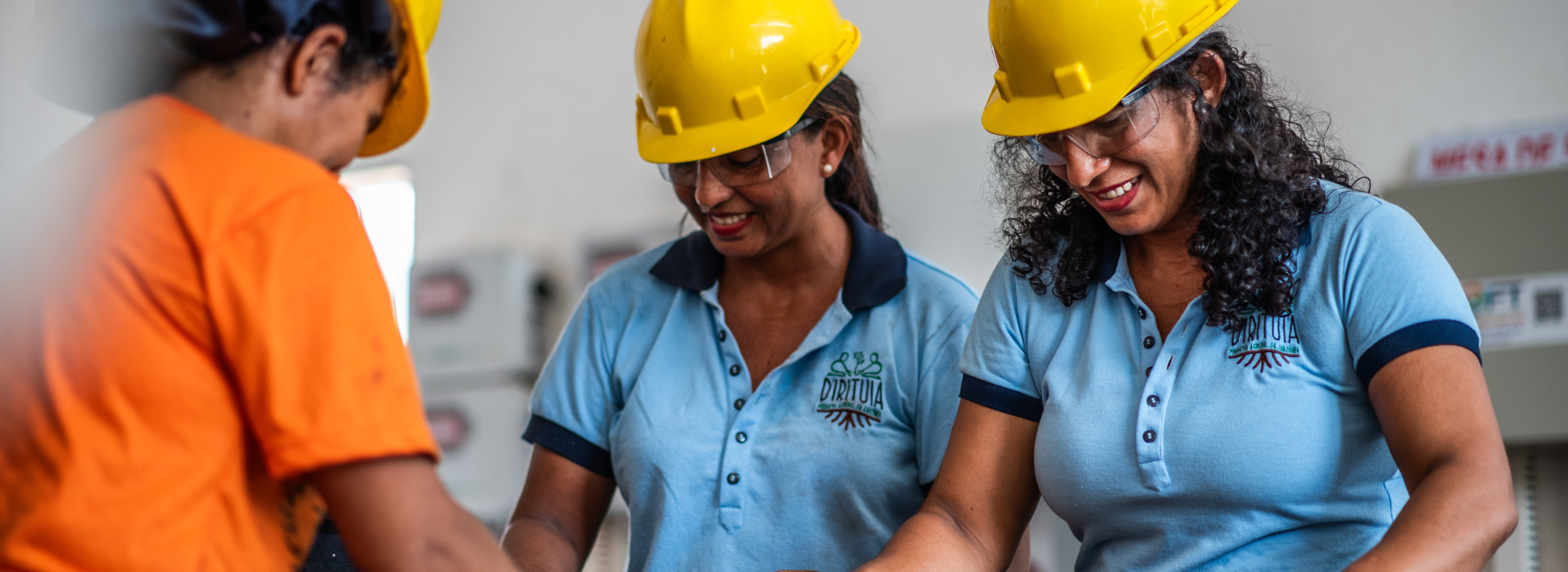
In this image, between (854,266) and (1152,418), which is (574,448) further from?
(1152,418)

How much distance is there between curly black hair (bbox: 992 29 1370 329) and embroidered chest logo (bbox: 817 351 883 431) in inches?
11.8

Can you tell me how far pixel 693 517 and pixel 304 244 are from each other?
1.06m

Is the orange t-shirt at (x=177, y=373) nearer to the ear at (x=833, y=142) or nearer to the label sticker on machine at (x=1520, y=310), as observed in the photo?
the ear at (x=833, y=142)

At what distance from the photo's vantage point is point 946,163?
3809 millimetres

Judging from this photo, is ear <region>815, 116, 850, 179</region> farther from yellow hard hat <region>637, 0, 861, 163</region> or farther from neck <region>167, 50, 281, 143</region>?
neck <region>167, 50, 281, 143</region>

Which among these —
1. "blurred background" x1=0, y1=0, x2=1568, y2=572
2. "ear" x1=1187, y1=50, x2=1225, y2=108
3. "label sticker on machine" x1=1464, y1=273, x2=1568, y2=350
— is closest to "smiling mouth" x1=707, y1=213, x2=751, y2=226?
"blurred background" x1=0, y1=0, x2=1568, y2=572

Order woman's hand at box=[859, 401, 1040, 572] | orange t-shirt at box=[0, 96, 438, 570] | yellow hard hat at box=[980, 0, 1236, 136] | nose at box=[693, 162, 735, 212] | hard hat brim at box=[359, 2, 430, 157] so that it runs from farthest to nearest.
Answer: nose at box=[693, 162, 735, 212], woman's hand at box=[859, 401, 1040, 572], yellow hard hat at box=[980, 0, 1236, 136], hard hat brim at box=[359, 2, 430, 157], orange t-shirt at box=[0, 96, 438, 570]

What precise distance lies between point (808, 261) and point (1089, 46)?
2.15 ft

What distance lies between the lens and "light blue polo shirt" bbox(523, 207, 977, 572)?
1.80 meters

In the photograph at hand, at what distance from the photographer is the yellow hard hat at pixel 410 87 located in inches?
45.4

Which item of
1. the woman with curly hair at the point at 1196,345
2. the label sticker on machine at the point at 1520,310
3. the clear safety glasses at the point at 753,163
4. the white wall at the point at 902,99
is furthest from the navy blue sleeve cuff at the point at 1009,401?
the label sticker on machine at the point at 1520,310

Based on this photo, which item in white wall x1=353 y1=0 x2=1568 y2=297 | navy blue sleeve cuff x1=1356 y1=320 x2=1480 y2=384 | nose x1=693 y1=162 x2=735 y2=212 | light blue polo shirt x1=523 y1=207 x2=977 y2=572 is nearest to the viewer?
navy blue sleeve cuff x1=1356 y1=320 x2=1480 y2=384

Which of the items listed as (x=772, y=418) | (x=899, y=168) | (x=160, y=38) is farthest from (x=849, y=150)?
(x=899, y=168)

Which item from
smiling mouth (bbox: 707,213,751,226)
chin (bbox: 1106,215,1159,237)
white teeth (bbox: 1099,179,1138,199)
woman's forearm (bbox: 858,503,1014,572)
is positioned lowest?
woman's forearm (bbox: 858,503,1014,572)
